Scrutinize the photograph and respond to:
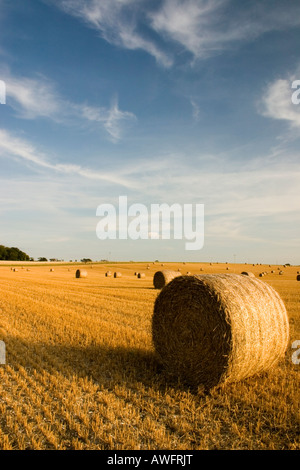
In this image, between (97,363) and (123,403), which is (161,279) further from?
(123,403)

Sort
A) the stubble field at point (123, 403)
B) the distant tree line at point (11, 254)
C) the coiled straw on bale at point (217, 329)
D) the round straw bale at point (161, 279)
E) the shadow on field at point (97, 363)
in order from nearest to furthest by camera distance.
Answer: the stubble field at point (123, 403)
the coiled straw on bale at point (217, 329)
the shadow on field at point (97, 363)
the round straw bale at point (161, 279)
the distant tree line at point (11, 254)

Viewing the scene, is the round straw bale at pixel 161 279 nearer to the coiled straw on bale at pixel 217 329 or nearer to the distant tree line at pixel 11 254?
the coiled straw on bale at pixel 217 329

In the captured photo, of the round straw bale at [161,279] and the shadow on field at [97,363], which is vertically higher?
the round straw bale at [161,279]

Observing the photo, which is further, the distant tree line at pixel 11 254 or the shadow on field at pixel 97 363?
the distant tree line at pixel 11 254

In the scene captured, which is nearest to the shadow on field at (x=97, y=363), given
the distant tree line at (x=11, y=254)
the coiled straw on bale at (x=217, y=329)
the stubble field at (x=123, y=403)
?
the stubble field at (x=123, y=403)

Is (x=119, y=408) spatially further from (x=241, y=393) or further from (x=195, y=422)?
(x=241, y=393)

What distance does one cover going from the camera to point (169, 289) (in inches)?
273

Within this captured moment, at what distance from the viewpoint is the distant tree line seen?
11162 cm

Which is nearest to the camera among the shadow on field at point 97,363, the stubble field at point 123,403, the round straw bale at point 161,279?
the stubble field at point 123,403

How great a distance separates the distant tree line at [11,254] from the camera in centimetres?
11162

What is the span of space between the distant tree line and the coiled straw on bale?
114910 millimetres

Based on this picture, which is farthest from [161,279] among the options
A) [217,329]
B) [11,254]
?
[11,254]

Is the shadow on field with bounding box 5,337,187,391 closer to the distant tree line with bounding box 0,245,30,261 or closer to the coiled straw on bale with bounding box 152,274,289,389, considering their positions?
the coiled straw on bale with bounding box 152,274,289,389

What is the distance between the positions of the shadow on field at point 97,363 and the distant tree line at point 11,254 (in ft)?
370
